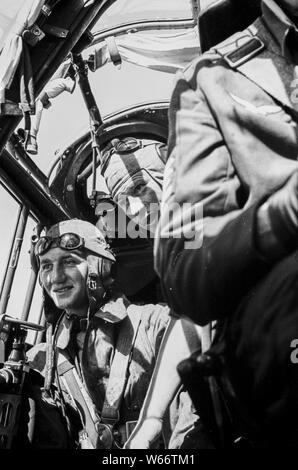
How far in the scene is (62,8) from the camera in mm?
2613

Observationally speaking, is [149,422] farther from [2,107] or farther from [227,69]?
[2,107]

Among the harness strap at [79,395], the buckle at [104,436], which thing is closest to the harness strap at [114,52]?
the harness strap at [79,395]

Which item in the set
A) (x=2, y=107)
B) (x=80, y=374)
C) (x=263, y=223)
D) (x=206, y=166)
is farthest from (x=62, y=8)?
(x=263, y=223)

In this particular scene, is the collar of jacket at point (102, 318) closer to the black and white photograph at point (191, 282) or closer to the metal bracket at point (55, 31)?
the black and white photograph at point (191, 282)

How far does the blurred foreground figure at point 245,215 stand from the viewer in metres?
1.07

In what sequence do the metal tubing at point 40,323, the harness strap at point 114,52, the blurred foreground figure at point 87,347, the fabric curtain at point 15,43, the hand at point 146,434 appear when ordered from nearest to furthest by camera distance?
the hand at point 146,434
the blurred foreground figure at point 87,347
the fabric curtain at point 15,43
the metal tubing at point 40,323
the harness strap at point 114,52

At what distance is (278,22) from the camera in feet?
4.08

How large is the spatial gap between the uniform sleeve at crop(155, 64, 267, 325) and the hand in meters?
0.37

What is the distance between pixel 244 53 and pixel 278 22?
91 mm

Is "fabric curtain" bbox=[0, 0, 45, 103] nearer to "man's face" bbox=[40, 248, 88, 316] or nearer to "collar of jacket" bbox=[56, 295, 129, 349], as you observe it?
"man's face" bbox=[40, 248, 88, 316]

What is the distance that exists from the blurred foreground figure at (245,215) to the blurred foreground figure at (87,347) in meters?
1.05

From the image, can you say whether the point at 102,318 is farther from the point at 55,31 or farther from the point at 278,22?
the point at 278,22

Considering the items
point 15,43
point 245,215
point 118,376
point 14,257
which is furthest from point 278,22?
Answer: point 14,257

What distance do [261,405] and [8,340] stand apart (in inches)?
54.3
